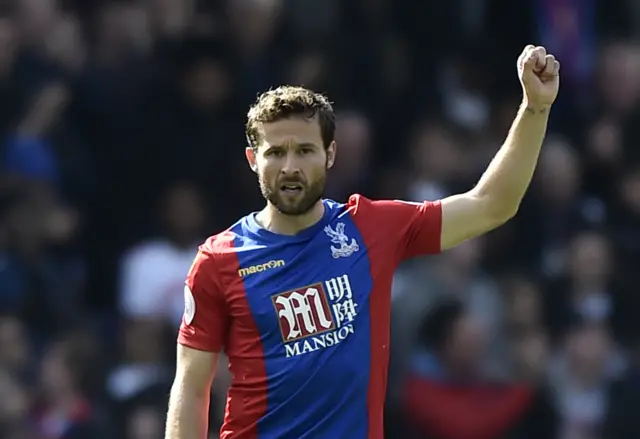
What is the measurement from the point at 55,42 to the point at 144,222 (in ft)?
4.15

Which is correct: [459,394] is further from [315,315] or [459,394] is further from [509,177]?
[315,315]

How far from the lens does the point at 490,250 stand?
10414mm

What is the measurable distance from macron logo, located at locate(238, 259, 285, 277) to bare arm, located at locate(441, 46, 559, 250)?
57 centimetres

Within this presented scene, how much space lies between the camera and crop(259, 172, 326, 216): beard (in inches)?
204

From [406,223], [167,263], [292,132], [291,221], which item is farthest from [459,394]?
[292,132]

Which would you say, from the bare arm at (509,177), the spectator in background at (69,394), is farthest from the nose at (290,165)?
the spectator in background at (69,394)

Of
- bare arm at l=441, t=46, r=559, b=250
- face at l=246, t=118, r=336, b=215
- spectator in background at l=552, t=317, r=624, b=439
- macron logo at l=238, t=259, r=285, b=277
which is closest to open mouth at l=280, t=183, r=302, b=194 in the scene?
face at l=246, t=118, r=336, b=215

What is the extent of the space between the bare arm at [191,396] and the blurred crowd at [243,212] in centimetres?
374

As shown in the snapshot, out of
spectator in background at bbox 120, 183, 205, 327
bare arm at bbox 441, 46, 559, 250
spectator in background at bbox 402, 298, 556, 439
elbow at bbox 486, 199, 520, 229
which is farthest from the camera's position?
spectator in background at bbox 120, 183, 205, 327

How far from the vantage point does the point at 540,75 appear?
524cm

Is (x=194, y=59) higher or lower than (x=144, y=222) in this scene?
higher

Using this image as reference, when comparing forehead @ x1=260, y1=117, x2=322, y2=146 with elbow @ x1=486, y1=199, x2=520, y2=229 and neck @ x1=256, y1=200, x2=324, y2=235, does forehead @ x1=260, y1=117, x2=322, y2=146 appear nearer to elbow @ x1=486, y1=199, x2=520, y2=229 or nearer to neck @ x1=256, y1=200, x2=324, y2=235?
neck @ x1=256, y1=200, x2=324, y2=235

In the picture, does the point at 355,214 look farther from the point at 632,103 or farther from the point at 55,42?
the point at 632,103

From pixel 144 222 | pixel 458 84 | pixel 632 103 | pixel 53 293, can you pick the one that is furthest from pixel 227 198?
pixel 632 103
